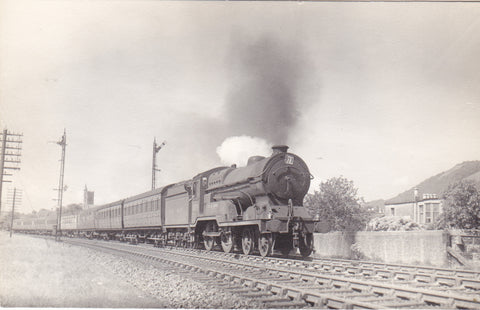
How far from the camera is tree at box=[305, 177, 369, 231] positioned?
23188 millimetres

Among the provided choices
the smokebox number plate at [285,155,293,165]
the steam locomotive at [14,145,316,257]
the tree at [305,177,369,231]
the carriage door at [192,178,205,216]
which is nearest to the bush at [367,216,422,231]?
the tree at [305,177,369,231]

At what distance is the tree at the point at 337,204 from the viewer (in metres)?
23.2

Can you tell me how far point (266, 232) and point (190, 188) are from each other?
20.0 ft

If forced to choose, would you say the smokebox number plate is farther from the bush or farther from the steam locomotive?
the bush

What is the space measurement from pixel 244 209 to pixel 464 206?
320 inches

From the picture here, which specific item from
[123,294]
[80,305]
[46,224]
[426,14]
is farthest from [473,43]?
[46,224]

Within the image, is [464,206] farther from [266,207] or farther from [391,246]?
[266,207]

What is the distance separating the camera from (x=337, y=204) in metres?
23.3

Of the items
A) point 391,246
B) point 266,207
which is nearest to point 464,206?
point 391,246

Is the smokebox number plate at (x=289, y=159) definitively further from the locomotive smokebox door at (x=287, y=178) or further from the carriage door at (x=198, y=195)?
the carriage door at (x=198, y=195)

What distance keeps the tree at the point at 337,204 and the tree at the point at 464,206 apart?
846cm

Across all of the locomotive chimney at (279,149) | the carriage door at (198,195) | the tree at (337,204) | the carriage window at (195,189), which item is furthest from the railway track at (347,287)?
the tree at (337,204)

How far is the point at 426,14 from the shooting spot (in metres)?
9.47

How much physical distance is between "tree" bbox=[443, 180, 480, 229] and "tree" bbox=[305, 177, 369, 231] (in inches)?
333
